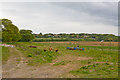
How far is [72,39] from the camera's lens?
51688 millimetres

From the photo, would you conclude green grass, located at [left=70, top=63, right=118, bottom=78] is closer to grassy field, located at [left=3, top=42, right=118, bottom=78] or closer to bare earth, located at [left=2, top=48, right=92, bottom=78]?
grassy field, located at [left=3, top=42, right=118, bottom=78]

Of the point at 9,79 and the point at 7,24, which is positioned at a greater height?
the point at 7,24

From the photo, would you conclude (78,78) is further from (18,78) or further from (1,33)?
(1,33)

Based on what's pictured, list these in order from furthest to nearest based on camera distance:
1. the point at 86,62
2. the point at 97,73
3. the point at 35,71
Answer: the point at 86,62 → the point at 35,71 → the point at 97,73

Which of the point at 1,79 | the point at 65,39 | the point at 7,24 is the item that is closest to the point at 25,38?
the point at 65,39

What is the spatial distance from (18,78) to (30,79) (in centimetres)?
89

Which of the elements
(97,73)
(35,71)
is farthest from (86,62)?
(35,71)

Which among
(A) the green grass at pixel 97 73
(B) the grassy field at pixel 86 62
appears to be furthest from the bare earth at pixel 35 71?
(A) the green grass at pixel 97 73

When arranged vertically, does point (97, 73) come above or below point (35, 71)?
above

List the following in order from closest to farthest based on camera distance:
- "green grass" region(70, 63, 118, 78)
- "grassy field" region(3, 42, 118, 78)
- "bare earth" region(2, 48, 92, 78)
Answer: "green grass" region(70, 63, 118, 78) → "grassy field" region(3, 42, 118, 78) → "bare earth" region(2, 48, 92, 78)

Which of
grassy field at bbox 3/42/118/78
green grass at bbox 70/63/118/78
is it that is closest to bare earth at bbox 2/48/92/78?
grassy field at bbox 3/42/118/78

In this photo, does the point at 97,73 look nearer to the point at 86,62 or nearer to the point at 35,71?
the point at 86,62

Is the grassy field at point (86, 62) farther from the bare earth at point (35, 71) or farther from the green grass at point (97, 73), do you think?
the bare earth at point (35, 71)

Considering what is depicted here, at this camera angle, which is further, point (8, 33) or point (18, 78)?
point (8, 33)
